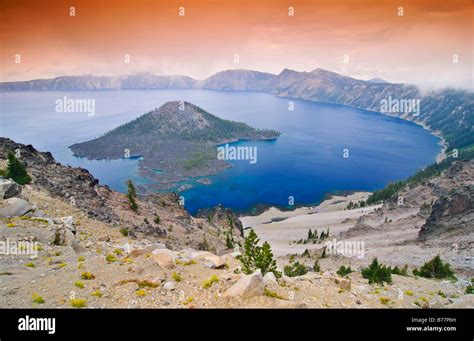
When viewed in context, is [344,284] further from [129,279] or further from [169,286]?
[129,279]

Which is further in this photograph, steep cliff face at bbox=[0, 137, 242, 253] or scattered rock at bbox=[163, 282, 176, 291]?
steep cliff face at bbox=[0, 137, 242, 253]

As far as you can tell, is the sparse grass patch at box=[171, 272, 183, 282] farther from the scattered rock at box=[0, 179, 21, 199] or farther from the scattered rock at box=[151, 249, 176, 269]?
the scattered rock at box=[0, 179, 21, 199]

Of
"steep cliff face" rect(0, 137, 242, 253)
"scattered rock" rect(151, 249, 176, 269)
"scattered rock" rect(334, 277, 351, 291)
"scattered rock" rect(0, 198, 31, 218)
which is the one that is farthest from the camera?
"steep cliff face" rect(0, 137, 242, 253)

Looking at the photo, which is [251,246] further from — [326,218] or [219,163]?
[219,163]

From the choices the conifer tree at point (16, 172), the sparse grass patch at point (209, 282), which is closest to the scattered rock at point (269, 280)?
the sparse grass patch at point (209, 282)

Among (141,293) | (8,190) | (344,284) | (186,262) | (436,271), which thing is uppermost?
(8,190)

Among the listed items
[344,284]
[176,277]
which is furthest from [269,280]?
[344,284]

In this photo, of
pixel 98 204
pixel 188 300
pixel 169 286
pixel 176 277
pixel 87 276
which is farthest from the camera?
pixel 98 204

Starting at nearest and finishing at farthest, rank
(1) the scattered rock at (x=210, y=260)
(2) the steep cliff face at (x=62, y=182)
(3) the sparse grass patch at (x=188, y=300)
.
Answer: (3) the sparse grass patch at (x=188, y=300), (1) the scattered rock at (x=210, y=260), (2) the steep cliff face at (x=62, y=182)

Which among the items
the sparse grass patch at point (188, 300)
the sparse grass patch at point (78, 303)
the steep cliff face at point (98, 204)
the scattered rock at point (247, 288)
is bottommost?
the steep cliff face at point (98, 204)

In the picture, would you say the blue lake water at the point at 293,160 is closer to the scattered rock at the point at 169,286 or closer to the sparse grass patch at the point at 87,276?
the sparse grass patch at the point at 87,276

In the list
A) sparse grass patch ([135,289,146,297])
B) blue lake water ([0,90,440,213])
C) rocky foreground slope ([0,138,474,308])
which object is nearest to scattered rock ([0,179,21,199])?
rocky foreground slope ([0,138,474,308])
